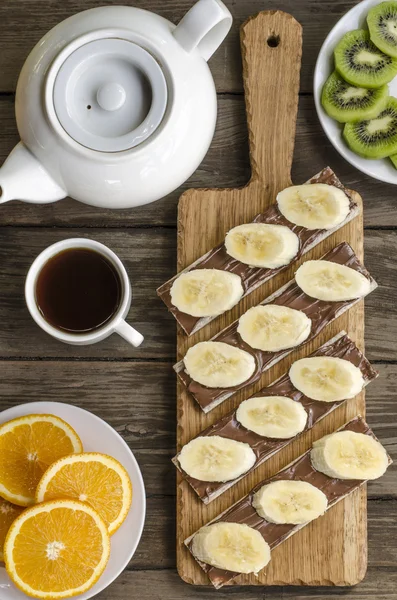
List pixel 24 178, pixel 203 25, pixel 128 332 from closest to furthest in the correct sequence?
pixel 203 25
pixel 24 178
pixel 128 332

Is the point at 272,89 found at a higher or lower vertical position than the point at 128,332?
higher

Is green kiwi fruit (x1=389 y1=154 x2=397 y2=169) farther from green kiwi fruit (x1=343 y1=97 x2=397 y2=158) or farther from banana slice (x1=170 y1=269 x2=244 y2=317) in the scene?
banana slice (x1=170 y1=269 x2=244 y2=317)

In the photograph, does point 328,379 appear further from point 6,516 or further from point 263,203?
point 6,516

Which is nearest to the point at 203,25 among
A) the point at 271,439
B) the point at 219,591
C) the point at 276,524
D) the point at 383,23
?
the point at 383,23

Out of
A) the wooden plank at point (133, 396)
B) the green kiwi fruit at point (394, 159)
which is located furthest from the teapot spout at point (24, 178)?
the green kiwi fruit at point (394, 159)

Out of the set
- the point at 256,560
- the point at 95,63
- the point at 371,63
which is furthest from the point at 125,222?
the point at 256,560

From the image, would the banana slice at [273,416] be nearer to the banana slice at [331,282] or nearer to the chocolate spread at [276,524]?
the chocolate spread at [276,524]

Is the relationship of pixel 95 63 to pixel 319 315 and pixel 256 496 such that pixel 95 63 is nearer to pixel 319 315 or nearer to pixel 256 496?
pixel 319 315
